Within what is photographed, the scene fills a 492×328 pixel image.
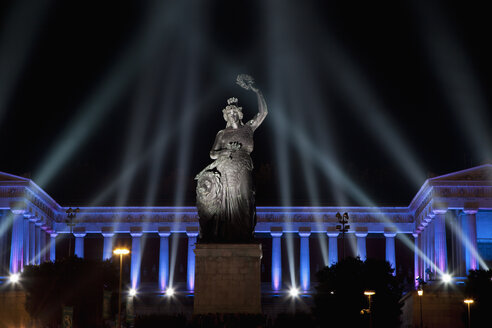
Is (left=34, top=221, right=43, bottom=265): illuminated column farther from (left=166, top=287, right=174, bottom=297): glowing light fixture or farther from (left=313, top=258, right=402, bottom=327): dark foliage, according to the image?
(left=313, top=258, right=402, bottom=327): dark foliage

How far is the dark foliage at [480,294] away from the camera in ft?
193

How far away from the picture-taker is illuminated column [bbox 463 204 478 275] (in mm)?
82438

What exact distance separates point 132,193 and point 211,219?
75368mm

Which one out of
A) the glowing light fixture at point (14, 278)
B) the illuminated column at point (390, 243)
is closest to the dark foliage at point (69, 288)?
the glowing light fixture at point (14, 278)

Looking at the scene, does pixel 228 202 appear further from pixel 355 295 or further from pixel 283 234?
pixel 283 234

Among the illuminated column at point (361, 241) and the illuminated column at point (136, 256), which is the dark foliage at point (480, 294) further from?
the illuminated column at point (136, 256)

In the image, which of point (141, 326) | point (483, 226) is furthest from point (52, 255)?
point (141, 326)

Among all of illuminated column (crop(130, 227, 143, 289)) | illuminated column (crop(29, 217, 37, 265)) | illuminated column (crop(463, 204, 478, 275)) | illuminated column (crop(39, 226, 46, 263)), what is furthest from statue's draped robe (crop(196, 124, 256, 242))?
illuminated column (crop(39, 226, 46, 263))

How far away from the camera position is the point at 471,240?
274 ft

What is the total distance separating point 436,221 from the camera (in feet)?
278

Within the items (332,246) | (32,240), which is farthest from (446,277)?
(32,240)

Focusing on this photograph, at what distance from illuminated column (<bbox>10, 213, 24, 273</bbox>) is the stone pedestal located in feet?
199

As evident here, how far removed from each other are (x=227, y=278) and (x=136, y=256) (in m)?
70.5

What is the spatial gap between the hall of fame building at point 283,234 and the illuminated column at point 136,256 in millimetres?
124
